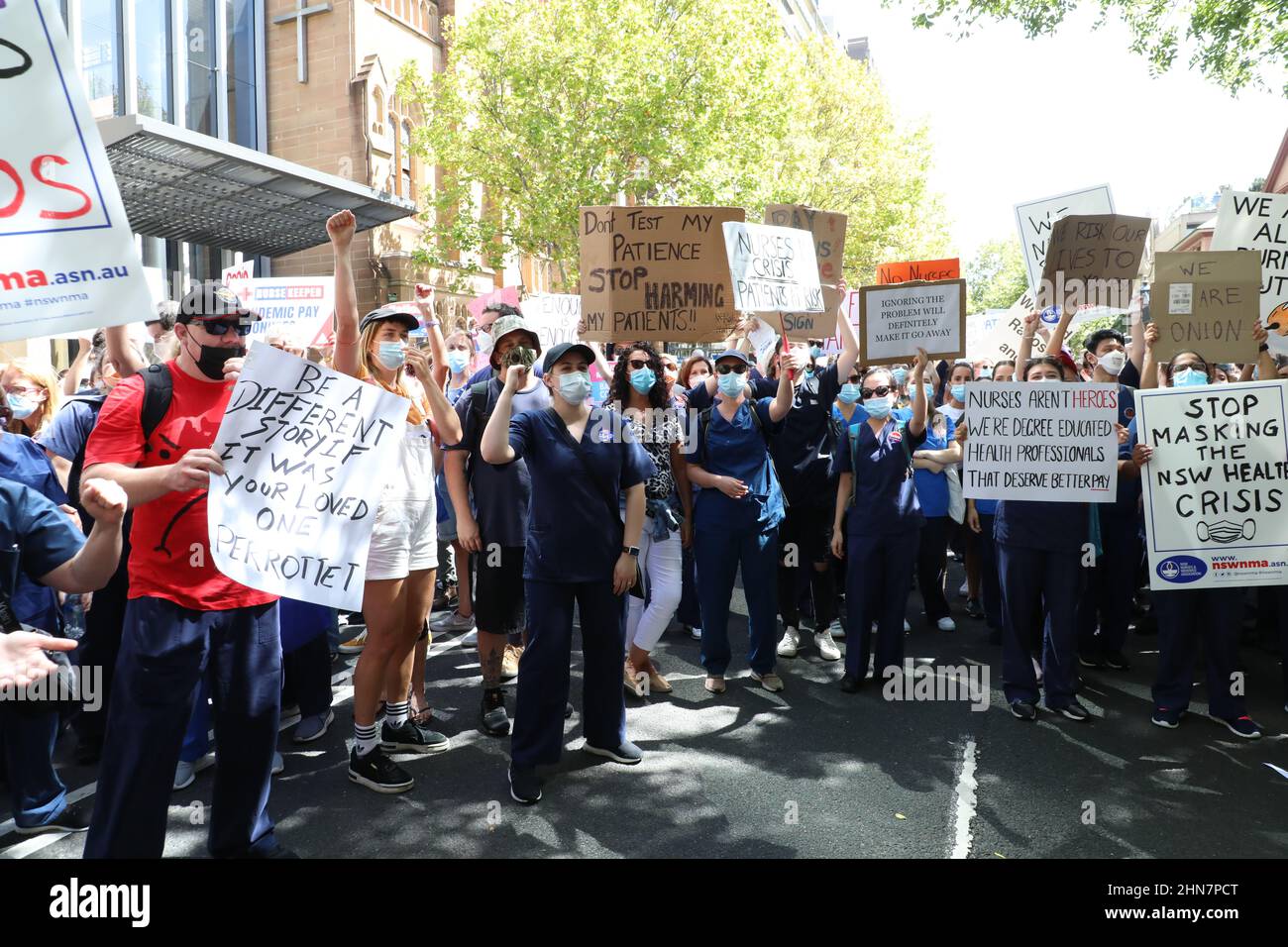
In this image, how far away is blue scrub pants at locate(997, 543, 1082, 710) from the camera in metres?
5.44

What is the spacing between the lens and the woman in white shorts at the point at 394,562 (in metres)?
4.36

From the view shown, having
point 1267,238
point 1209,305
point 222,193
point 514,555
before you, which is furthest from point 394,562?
point 222,193

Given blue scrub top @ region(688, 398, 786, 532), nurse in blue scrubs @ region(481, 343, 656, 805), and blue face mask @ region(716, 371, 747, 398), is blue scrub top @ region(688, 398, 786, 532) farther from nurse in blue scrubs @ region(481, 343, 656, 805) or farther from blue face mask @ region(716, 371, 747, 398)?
nurse in blue scrubs @ region(481, 343, 656, 805)

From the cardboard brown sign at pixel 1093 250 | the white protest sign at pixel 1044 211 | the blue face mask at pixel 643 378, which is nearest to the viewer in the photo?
the blue face mask at pixel 643 378

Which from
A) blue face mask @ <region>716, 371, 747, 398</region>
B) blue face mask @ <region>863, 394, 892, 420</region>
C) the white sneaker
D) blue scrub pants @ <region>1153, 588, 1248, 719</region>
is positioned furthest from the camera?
the white sneaker

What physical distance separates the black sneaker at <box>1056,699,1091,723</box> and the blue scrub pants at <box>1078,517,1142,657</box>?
1.12 metres

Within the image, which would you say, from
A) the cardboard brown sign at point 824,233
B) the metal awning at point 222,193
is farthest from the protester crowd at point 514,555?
the metal awning at point 222,193

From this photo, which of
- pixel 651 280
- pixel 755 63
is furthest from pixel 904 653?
pixel 755 63

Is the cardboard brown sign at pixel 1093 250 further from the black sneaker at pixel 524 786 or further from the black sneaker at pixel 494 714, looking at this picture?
the black sneaker at pixel 524 786

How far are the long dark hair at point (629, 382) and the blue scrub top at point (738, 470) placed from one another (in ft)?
1.64

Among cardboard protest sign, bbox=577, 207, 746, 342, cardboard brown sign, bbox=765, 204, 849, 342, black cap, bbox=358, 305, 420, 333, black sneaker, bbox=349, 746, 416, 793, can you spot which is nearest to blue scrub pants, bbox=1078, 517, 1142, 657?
cardboard brown sign, bbox=765, 204, 849, 342

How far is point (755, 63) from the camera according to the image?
67.0ft

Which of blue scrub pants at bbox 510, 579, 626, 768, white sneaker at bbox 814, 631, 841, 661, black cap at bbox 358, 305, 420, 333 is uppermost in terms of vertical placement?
black cap at bbox 358, 305, 420, 333
